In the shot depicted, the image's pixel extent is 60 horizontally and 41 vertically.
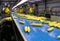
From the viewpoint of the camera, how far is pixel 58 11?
3912mm

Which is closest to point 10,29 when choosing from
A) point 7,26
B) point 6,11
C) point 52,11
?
point 7,26

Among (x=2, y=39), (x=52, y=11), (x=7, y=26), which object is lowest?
(x=2, y=39)

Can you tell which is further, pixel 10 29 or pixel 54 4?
pixel 10 29

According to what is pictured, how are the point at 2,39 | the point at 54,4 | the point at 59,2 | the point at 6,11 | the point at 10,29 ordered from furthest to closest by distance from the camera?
1. the point at 6,11
2. the point at 10,29
3. the point at 2,39
4. the point at 54,4
5. the point at 59,2

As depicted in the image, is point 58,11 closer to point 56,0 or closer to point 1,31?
point 56,0

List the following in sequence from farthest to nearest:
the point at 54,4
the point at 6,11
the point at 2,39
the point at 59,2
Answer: the point at 6,11 → the point at 2,39 → the point at 54,4 → the point at 59,2

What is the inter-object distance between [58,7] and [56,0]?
0.25m

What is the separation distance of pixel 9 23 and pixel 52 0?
2.08 meters

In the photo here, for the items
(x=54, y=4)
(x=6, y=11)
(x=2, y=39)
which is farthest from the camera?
(x=6, y=11)

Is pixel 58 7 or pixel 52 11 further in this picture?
pixel 52 11

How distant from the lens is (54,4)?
427cm

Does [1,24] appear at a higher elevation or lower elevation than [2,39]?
higher

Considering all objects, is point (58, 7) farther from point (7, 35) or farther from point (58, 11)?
point (7, 35)

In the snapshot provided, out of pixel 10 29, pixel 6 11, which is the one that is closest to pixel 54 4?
pixel 10 29
